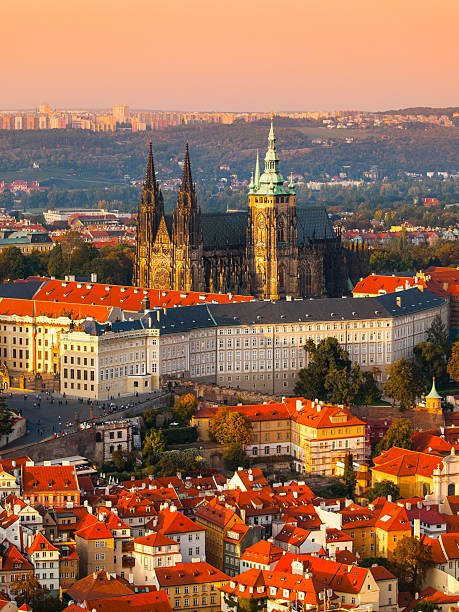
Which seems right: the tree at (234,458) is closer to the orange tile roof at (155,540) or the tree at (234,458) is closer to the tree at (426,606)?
the orange tile roof at (155,540)

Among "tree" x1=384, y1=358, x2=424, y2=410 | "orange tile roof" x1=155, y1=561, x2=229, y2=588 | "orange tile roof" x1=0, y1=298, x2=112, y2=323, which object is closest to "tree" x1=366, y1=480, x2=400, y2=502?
"orange tile roof" x1=155, y1=561, x2=229, y2=588

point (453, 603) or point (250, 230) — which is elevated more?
point (250, 230)

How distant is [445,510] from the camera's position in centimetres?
9731

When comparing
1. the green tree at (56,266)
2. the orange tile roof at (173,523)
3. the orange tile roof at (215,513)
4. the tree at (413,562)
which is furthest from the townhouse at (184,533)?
the green tree at (56,266)

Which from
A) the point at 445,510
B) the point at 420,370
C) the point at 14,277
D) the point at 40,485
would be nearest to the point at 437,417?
the point at 420,370

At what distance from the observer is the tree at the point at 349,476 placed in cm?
10464

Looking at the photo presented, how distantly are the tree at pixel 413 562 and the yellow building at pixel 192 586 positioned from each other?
8.57 metres

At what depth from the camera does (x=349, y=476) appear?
4171 inches

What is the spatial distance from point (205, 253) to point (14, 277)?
2213cm

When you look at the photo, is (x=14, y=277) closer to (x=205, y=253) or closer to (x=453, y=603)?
(x=205, y=253)

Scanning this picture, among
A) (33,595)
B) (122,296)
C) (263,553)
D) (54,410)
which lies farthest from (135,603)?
(122,296)

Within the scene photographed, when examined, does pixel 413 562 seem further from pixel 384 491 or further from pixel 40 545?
pixel 40 545

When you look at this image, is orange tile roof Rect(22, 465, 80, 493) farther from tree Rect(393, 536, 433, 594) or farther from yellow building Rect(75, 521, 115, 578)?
tree Rect(393, 536, 433, 594)

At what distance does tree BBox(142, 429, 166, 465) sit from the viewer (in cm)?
10562
